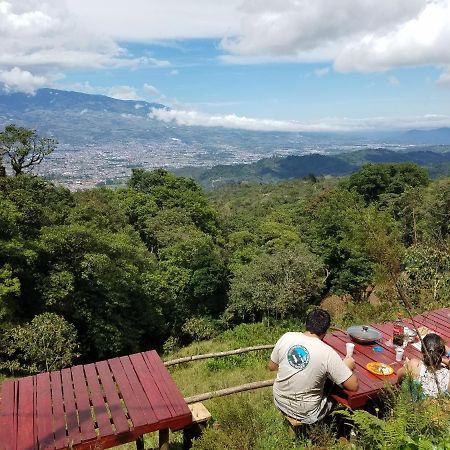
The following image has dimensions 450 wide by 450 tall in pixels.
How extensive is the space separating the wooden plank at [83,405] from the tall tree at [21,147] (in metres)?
17.8

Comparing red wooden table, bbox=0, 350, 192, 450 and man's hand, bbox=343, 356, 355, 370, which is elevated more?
man's hand, bbox=343, 356, 355, 370

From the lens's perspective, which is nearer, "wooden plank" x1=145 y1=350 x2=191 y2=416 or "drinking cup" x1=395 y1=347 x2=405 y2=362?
"wooden plank" x1=145 y1=350 x2=191 y2=416

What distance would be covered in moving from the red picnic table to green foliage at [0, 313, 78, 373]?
8794mm

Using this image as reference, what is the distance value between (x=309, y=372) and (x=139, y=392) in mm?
1338

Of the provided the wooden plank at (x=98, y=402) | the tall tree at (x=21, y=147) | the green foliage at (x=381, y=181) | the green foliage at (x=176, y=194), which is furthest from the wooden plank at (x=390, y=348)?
the green foliage at (x=381, y=181)

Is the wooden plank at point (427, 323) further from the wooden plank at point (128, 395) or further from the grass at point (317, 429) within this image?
the wooden plank at point (128, 395)

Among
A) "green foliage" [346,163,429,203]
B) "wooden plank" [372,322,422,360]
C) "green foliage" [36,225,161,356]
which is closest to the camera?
"wooden plank" [372,322,422,360]

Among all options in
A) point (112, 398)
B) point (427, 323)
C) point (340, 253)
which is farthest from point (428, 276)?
point (340, 253)

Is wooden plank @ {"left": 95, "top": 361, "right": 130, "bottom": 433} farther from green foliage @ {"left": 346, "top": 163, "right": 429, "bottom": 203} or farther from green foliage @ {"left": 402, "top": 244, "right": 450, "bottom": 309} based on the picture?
green foliage @ {"left": 346, "top": 163, "right": 429, "bottom": 203}

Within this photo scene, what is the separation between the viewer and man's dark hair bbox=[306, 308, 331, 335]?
333cm

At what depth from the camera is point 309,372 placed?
10.6 ft

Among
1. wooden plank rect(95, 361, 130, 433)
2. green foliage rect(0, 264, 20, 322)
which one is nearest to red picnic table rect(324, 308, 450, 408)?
wooden plank rect(95, 361, 130, 433)

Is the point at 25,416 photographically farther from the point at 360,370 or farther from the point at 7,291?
the point at 7,291

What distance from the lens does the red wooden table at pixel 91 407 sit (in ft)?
9.00
